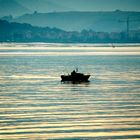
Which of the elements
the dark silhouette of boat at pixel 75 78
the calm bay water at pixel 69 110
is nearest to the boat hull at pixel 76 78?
the dark silhouette of boat at pixel 75 78

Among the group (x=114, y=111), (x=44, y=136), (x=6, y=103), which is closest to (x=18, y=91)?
(x=6, y=103)

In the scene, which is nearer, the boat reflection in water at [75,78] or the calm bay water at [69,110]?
the calm bay water at [69,110]

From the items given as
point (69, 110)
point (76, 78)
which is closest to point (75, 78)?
point (76, 78)

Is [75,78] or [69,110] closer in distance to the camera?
[69,110]

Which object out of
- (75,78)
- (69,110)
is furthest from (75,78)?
(69,110)

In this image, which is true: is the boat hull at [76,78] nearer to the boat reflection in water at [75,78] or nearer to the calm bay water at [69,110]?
the boat reflection in water at [75,78]

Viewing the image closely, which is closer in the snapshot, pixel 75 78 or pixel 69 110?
pixel 69 110

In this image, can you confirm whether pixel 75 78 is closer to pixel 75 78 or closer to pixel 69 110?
pixel 75 78

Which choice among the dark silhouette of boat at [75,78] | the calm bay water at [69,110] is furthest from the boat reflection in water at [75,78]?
the calm bay water at [69,110]

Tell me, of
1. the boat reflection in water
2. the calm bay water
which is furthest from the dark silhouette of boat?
the calm bay water

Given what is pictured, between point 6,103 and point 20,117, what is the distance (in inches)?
394

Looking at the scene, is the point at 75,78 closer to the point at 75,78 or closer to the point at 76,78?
the point at 75,78

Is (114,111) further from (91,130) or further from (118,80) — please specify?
(118,80)

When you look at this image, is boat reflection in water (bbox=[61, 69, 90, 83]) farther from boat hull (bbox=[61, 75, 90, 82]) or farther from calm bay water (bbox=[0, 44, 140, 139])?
calm bay water (bbox=[0, 44, 140, 139])
